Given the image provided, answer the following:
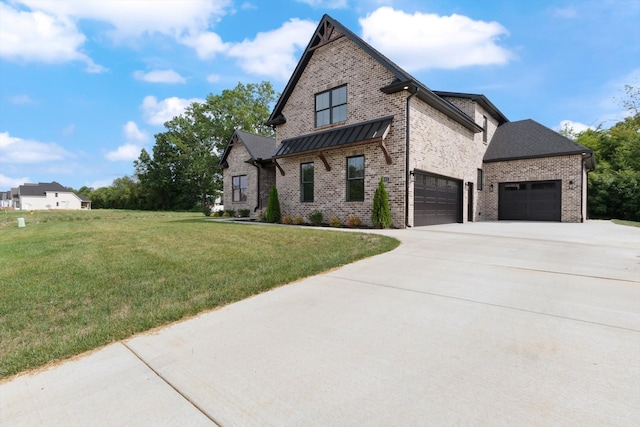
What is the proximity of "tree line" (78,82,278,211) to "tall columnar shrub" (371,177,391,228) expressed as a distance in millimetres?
24788

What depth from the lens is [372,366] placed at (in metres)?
2.40

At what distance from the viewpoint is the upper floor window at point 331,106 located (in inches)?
543

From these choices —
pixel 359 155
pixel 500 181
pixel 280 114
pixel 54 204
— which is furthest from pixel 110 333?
pixel 54 204

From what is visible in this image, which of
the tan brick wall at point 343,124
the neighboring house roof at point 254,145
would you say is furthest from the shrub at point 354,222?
the neighboring house roof at point 254,145

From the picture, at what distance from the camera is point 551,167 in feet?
55.8

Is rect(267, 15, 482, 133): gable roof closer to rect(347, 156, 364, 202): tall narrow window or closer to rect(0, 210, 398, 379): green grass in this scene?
rect(347, 156, 364, 202): tall narrow window

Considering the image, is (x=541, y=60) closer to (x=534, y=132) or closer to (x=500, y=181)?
(x=534, y=132)

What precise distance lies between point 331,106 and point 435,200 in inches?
259

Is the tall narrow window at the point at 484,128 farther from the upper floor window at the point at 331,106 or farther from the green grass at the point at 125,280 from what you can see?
the green grass at the point at 125,280

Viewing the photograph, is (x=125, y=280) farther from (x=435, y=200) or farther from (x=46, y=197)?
(x=46, y=197)

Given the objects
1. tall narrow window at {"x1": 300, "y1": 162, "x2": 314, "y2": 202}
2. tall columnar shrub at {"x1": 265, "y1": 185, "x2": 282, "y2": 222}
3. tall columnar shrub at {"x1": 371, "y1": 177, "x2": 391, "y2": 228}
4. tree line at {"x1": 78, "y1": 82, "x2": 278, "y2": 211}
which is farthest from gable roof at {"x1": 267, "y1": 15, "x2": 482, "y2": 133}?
tree line at {"x1": 78, "y1": 82, "x2": 278, "y2": 211}

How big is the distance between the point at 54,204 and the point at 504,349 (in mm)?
97449

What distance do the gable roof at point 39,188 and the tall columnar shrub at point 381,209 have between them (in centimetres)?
9106

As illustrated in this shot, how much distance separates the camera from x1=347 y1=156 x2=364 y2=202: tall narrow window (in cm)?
1304
